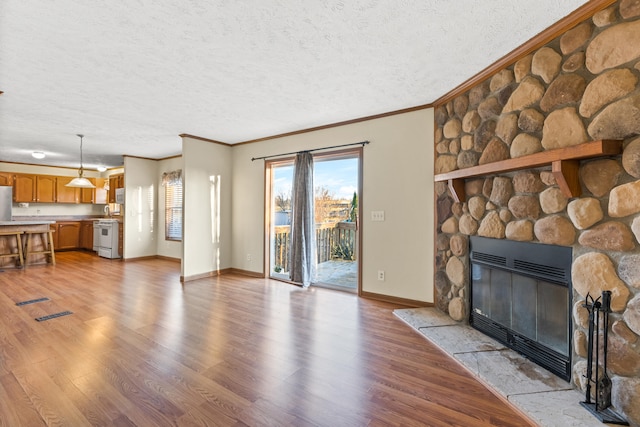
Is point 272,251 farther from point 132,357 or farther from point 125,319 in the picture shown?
point 132,357

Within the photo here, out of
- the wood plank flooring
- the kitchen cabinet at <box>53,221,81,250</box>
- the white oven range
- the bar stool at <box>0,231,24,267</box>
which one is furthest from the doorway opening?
the kitchen cabinet at <box>53,221,81,250</box>

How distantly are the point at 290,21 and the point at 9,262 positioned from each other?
7.61 meters

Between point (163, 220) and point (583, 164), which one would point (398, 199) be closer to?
point (583, 164)

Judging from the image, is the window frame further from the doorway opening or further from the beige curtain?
the beige curtain

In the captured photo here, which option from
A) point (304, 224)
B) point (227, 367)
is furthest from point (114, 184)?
point (227, 367)

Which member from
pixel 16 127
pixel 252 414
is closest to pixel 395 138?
pixel 252 414

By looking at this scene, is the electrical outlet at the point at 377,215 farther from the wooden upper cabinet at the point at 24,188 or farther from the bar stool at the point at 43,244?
the wooden upper cabinet at the point at 24,188

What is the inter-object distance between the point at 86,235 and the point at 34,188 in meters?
1.68

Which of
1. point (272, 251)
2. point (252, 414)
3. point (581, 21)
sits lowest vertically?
point (252, 414)

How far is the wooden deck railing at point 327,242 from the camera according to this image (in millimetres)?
4688

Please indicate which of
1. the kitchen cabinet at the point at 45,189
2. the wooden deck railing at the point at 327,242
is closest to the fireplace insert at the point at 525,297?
the wooden deck railing at the point at 327,242

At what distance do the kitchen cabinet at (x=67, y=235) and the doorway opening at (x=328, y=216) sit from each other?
680 cm

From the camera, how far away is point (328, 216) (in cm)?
473

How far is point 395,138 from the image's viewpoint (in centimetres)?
377
